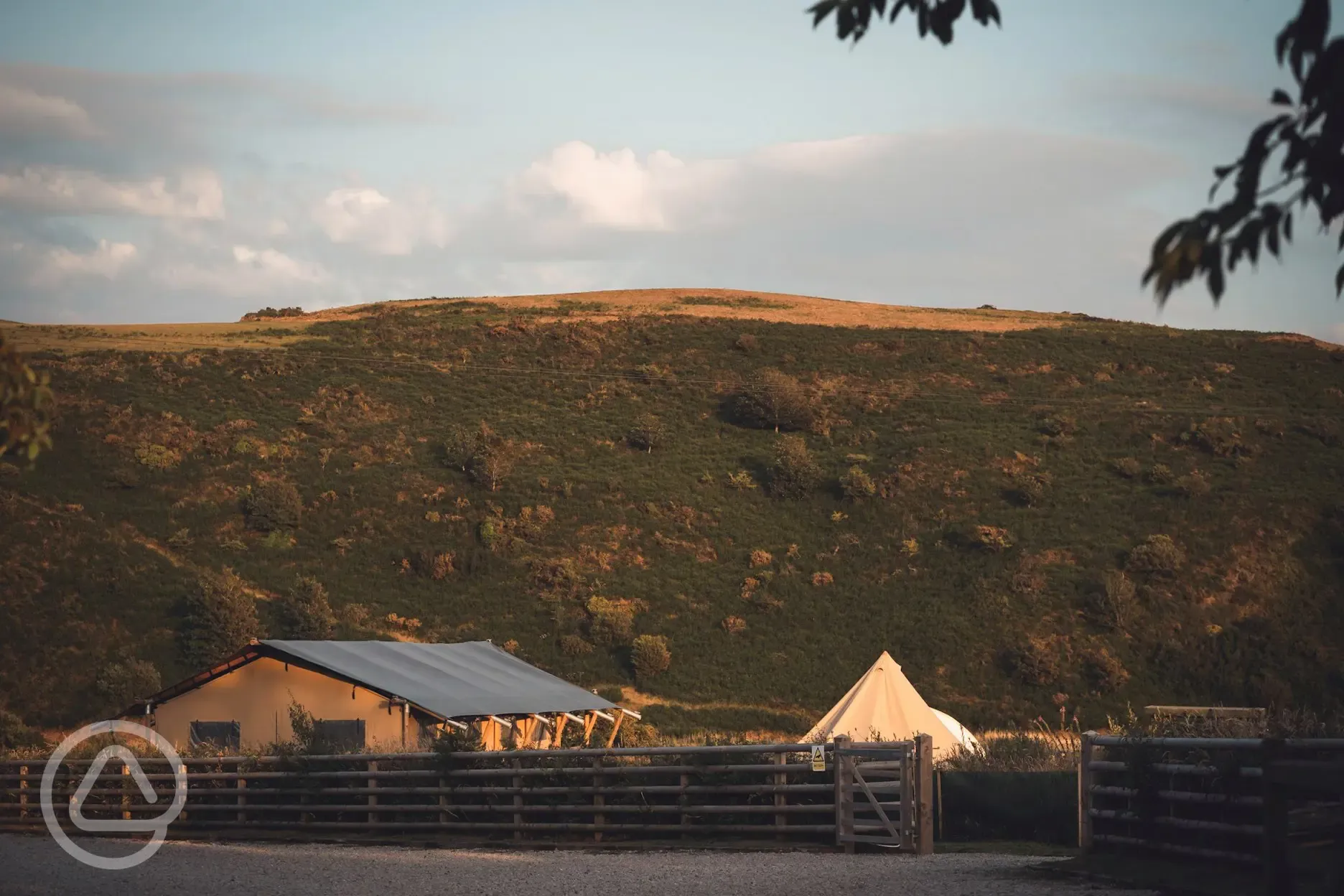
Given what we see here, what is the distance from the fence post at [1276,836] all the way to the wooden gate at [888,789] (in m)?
7.00

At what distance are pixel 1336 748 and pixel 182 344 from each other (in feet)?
243

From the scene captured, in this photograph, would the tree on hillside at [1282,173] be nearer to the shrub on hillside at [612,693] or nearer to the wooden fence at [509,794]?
the wooden fence at [509,794]

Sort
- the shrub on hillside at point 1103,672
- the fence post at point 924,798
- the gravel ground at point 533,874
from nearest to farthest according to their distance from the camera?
the gravel ground at point 533,874, the fence post at point 924,798, the shrub on hillside at point 1103,672

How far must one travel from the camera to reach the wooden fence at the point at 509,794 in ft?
52.0

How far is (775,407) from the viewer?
65.4 meters

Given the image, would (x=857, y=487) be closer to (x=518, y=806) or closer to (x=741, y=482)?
(x=741, y=482)

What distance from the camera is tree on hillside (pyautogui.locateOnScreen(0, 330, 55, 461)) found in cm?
710

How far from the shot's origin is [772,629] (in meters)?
48.1

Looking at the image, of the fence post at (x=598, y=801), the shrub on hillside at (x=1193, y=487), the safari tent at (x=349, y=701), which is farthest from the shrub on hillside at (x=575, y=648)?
the fence post at (x=598, y=801)

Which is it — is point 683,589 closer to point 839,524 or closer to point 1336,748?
point 839,524

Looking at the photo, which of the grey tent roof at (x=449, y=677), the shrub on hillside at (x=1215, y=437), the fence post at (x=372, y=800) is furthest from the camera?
the shrub on hillside at (x=1215, y=437)

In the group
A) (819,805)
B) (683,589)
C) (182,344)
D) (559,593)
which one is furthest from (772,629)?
(182,344)

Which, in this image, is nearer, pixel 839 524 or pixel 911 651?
pixel 911 651

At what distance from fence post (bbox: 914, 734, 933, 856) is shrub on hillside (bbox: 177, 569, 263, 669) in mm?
32737
